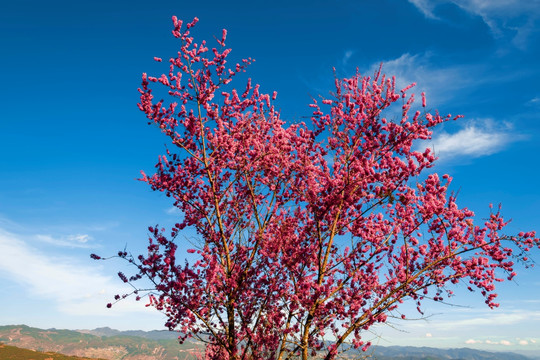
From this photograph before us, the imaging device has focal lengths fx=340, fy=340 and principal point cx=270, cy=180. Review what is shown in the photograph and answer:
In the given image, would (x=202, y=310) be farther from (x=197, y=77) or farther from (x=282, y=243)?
(x=197, y=77)

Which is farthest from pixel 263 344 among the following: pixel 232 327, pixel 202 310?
pixel 202 310

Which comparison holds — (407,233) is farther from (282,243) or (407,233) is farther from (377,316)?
(282,243)

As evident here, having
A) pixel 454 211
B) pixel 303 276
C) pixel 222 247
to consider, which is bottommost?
pixel 303 276

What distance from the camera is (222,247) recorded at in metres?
13.2

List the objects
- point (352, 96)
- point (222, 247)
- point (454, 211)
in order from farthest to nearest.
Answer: point (222, 247) → point (352, 96) → point (454, 211)

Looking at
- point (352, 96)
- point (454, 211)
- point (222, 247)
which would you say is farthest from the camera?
point (222, 247)

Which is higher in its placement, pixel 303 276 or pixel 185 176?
pixel 185 176

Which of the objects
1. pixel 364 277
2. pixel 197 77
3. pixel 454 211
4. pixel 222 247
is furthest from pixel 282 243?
pixel 197 77

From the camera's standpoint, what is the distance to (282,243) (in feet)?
42.5

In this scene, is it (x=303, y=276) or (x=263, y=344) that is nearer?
(x=303, y=276)

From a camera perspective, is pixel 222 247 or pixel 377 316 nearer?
pixel 377 316

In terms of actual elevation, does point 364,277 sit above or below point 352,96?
below

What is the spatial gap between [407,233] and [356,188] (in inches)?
84.5

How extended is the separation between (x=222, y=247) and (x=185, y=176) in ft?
10.7
